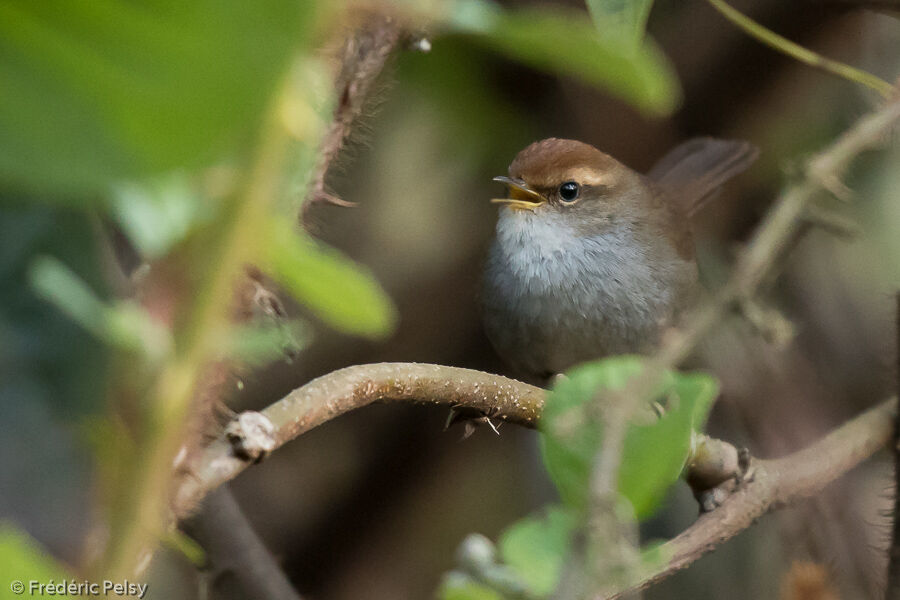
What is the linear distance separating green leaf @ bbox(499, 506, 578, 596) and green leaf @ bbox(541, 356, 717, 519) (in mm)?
60

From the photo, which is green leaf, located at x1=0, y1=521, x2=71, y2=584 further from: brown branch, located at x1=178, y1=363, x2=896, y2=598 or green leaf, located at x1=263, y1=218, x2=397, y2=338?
brown branch, located at x1=178, y1=363, x2=896, y2=598

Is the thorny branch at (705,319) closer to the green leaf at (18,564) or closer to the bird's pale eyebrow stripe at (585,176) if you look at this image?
the green leaf at (18,564)

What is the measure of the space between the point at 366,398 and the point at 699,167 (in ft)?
8.76

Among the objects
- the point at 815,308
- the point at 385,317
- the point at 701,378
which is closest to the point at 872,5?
the point at 815,308

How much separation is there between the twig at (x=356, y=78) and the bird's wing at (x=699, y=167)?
6.85ft

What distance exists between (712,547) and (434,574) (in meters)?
2.20

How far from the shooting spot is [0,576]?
0.45 meters

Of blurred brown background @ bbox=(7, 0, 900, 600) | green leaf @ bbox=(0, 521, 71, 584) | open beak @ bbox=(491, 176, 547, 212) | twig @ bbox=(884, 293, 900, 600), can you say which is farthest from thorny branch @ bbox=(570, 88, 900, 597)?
blurred brown background @ bbox=(7, 0, 900, 600)

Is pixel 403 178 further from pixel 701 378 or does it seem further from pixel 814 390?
pixel 701 378

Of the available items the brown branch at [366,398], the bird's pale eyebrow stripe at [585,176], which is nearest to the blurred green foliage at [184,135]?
the brown branch at [366,398]

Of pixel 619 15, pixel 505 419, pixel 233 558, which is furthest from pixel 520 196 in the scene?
pixel 619 15

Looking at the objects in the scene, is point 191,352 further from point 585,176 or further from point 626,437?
point 585,176

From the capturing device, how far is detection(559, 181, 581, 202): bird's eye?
11.3 ft

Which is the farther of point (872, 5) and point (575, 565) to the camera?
point (872, 5)
